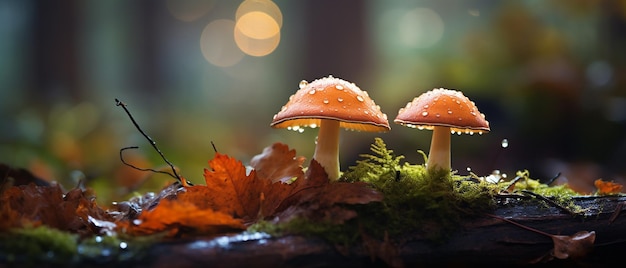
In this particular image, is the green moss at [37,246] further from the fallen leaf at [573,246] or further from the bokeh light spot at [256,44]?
the bokeh light spot at [256,44]

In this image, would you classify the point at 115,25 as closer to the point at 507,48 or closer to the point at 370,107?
the point at 507,48

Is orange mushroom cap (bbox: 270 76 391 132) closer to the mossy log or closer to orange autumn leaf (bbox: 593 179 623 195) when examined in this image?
the mossy log

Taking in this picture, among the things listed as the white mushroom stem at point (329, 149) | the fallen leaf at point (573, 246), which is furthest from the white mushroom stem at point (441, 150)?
the fallen leaf at point (573, 246)

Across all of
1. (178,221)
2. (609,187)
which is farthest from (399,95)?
(178,221)

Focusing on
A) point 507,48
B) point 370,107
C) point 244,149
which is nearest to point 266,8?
point 244,149

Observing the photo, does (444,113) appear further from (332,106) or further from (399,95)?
(399,95)

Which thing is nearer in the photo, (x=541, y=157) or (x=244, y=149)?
(x=541, y=157)

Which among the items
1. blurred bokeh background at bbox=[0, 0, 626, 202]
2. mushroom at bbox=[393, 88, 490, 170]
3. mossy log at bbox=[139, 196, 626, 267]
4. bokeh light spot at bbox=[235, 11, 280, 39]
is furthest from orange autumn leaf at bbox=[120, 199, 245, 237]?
bokeh light spot at bbox=[235, 11, 280, 39]
